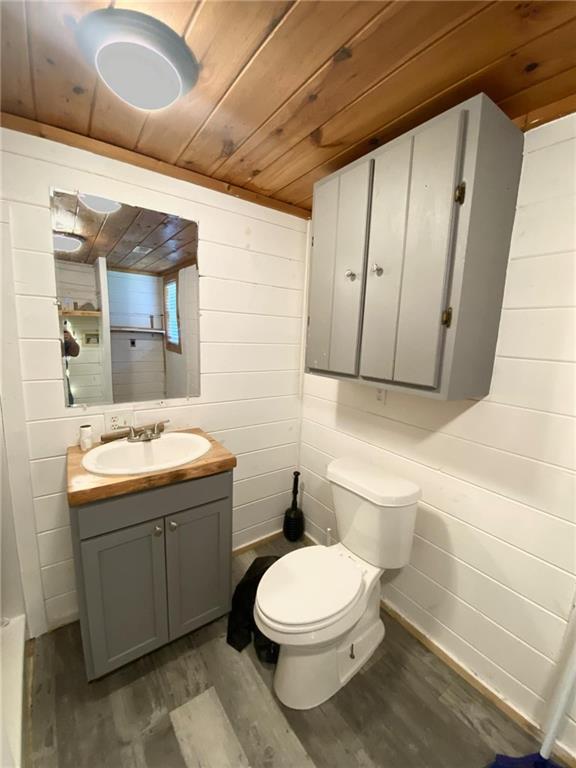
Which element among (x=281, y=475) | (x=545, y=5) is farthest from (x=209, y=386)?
(x=545, y=5)

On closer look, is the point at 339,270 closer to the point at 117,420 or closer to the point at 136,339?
the point at 136,339

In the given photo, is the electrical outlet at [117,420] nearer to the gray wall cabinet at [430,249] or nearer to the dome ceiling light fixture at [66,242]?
the dome ceiling light fixture at [66,242]

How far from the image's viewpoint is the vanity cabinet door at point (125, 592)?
118cm

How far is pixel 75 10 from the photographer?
2.57 feet

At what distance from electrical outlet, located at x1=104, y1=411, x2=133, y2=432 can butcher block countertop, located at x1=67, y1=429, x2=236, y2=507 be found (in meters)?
0.16

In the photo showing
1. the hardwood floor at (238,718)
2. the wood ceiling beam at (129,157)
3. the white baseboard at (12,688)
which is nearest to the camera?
the white baseboard at (12,688)

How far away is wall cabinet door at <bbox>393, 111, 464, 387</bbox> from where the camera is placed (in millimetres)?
1025

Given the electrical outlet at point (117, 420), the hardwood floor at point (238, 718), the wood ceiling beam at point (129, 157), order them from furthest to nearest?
the electrical outlet at point (117, 420) → the wood ceiling beam at point (129, 157) → the hardwood floor at point (238, 718)

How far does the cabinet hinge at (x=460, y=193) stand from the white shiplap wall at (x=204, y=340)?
1111 mm

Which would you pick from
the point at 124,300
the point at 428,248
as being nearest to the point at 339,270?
the point at 428,248

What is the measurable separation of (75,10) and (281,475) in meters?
2.19

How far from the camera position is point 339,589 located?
4.09 ft

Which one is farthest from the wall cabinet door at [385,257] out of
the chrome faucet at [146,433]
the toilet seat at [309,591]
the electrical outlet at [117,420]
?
the electrical outlet at [117,420]

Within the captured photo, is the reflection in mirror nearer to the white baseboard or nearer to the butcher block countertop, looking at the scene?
the butcher block countertop
